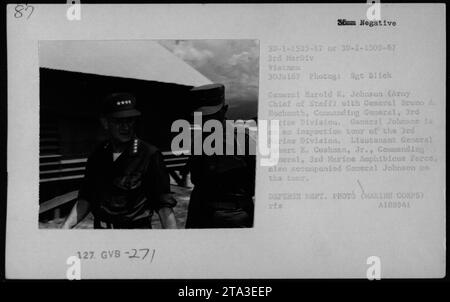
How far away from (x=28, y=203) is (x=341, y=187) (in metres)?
0.98

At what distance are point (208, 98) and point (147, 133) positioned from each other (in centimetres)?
22

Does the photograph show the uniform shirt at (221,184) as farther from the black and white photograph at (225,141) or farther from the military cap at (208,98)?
the military cap at (208,98)

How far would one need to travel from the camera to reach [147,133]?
1.17 meters

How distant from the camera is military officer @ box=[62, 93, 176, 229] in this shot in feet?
3.84

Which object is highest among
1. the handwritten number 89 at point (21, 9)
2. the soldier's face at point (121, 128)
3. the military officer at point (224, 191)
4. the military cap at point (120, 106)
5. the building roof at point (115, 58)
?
the handwritten number 89 at point (21, 9)

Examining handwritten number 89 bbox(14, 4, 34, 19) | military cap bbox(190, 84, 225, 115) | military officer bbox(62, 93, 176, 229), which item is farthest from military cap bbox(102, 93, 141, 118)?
handwritten number 89 bbox(14, 4, 34, 19)

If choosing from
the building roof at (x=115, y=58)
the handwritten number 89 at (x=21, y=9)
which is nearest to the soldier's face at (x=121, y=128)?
the building roof at (x=115, y=58)

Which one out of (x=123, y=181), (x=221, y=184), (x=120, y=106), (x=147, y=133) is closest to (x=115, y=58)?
(x=120, y=106)

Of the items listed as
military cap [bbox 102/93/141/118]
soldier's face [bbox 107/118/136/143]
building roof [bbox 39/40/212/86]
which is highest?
building roof [bbox 39/40/212/86]

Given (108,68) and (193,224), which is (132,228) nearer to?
(193,224)

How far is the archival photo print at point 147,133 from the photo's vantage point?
45.5 inches

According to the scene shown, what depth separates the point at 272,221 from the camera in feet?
3.89

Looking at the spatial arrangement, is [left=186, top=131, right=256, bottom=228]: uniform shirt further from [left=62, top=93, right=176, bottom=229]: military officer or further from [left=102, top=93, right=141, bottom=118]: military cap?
[left=102, top=93, right=141, bottom=118]: military cap

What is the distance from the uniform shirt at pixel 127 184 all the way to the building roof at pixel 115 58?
0.73 feet
